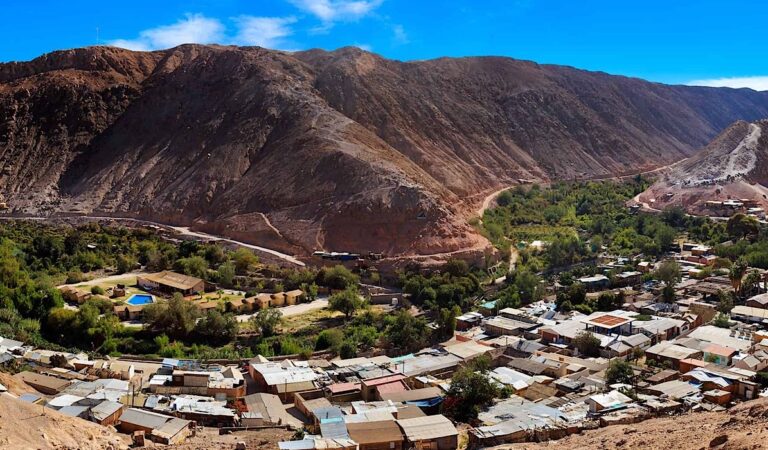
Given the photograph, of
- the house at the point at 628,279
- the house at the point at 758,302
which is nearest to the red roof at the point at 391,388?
the house at the point at 758,302

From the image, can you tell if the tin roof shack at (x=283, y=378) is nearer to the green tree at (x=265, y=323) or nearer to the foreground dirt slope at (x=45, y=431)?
the green tree at (x=265, y=323)

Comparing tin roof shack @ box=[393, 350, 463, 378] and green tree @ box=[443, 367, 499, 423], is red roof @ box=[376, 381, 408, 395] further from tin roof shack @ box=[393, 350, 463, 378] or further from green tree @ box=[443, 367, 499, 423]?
green tree @ box=[443, 367, 499, 423]

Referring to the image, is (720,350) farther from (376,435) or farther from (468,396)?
(376,435)

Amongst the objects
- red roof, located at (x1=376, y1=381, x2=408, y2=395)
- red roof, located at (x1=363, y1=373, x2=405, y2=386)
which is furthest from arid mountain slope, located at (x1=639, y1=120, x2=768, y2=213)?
red roof, located at (x1=376, y1=381, x2=408, y2=395)

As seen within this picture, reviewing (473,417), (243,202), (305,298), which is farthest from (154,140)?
(473,417)

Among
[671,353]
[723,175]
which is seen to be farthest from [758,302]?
[723,175]

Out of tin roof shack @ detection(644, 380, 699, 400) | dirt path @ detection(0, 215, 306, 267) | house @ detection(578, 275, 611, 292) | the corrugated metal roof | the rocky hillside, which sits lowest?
the corrugated metal roof
